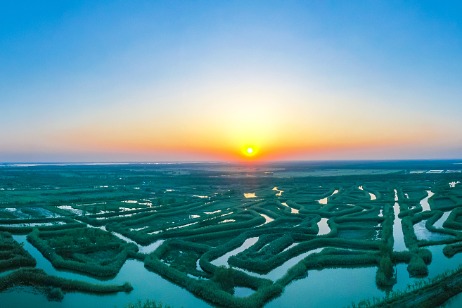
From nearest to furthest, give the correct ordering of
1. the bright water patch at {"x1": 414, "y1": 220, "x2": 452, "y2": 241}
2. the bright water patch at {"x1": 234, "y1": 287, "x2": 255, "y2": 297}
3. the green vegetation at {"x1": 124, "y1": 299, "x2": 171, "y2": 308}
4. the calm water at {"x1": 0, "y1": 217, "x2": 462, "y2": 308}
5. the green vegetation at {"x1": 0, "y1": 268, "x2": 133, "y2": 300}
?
the green vegetation at {"x1": 124, "y1": 299, "x2": 171, "y2": 308} < the calm water at {"x1": 0, "y1": 217, "x2": 462, "y2": 308} < the bright water patch at {"x1": 234, "y1": 287, "x2": 255, "y2": 297} < the green vegetation at {"x1": 0, "y1": 268, "x2": 133, "y2": 300} < the bright water patch at {"x1": 414, "y1": 220, "x2": 452, "y2": 241}

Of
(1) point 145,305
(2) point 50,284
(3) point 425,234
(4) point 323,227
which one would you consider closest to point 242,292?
(1) point 145,305

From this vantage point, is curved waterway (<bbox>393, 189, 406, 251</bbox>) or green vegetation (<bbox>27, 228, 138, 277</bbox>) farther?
curved waterway (<bbox>393, 189, 406, 251</bbox>)

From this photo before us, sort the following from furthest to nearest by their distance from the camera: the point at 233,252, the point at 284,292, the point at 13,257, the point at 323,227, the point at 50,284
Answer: the point at 323,227, the point at 233,252, the point at 13,257, the point at 50,284, the point at 284,292

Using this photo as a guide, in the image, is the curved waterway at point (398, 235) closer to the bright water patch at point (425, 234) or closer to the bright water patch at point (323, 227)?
the bright water patch at point (425, 234)

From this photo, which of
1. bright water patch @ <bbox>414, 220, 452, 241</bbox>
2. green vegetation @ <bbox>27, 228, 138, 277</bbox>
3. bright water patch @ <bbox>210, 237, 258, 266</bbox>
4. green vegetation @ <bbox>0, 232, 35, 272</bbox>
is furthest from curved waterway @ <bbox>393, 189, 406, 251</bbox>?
green vegetation @ <bbox>0, 232, 35, 272</bbox>

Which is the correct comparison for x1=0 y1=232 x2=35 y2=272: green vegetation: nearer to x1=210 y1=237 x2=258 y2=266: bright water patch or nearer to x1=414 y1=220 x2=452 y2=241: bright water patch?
x1=210 y1=237 x2=258 y2=266: bright water patch

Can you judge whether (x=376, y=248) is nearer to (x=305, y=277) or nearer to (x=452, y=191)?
(x=305, y=277)

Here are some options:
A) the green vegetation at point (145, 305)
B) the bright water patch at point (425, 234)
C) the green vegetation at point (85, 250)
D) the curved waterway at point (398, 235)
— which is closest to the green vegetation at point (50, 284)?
the green vegetation at point (145, 305)

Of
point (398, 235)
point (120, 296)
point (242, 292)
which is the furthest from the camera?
point (398, 235)

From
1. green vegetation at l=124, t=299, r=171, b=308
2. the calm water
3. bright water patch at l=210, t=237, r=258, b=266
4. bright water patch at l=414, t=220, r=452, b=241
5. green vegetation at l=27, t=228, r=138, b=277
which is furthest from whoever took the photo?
bright water patch at l=414, t=220, r=452, b=241

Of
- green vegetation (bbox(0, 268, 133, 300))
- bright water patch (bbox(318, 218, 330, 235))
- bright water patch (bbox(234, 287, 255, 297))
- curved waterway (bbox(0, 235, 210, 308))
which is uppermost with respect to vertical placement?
bright water patch (bbox(318, 218, 330, 235))

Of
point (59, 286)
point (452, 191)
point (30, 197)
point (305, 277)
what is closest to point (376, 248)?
point (305, 277)

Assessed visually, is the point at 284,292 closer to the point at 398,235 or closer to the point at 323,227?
the point at 398,235
